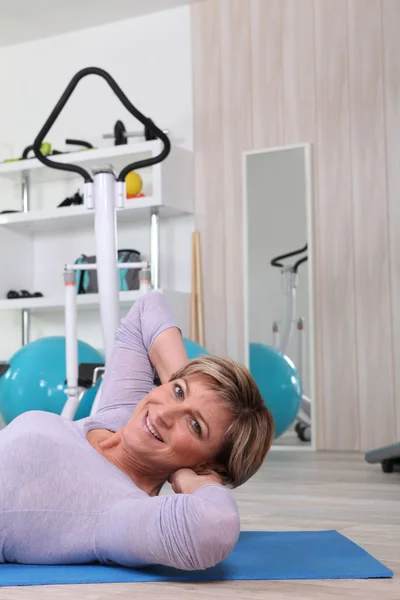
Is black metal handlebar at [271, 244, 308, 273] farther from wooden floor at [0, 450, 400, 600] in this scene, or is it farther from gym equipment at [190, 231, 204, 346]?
wooden floor at [0, 450, 400, 600]

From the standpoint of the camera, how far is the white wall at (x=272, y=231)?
4754 mm

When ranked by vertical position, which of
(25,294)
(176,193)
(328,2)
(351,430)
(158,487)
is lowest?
(351,430)

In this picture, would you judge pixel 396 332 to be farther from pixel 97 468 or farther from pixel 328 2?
pixel 97 468

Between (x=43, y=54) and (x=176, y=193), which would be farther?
(x=43, y=54)

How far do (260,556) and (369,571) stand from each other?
245mm

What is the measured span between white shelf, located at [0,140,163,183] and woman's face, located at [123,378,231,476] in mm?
3436

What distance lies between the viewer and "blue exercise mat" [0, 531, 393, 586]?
1.46 metres

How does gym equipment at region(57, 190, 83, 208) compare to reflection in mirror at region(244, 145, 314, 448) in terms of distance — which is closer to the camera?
reflection in mirror at region(244, 145, 314, 448)

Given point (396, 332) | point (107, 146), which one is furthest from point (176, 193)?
point (396, 332)

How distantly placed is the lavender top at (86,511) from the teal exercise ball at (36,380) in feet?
7.46

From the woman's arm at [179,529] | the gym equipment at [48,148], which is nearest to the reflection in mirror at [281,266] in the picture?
the gym equipment at [48,148]

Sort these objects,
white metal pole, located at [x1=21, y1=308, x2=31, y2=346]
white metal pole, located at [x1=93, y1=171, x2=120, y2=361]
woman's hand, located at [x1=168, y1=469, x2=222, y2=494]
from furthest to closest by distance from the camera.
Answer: white metal pole, located at [x1=21, y1=308, x2=31, y2=346] < white metal pole, located at [x1=93, y1=171, x2=120, y2=361] < woman's hand, located at [x1=168, y1=469, x2=222, y2=494]

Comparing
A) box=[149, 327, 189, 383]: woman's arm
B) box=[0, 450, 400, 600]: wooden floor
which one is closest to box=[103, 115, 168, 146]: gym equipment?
box=[0, 450, 400, 600]: wooden floor

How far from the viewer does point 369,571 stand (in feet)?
5.01
